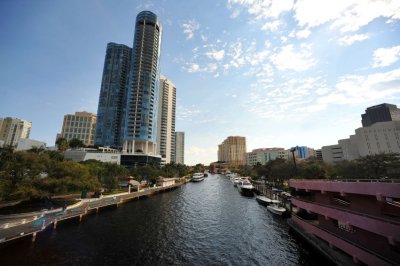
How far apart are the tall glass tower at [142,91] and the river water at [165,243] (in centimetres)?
9847

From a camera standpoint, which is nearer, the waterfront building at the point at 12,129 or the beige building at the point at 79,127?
the beige building at the point at 79,127

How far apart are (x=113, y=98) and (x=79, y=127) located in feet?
148

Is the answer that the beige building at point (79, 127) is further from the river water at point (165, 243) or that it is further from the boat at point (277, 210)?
the boat at point (277, 210)

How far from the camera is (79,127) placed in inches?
6949

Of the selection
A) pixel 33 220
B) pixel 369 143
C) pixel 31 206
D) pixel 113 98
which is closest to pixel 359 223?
pixel 33 220

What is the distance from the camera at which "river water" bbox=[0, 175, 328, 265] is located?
21.4 m

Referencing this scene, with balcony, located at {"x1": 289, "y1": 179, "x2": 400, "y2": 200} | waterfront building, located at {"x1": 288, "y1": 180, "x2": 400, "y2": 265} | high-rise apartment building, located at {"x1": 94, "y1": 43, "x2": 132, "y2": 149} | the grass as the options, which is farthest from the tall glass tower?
balcony, located at {"x1": 289, "y1": 179, "x2": 400, "y2": 200}

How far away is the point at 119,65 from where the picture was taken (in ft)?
563

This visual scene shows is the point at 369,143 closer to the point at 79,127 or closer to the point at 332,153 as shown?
the point at 332,153

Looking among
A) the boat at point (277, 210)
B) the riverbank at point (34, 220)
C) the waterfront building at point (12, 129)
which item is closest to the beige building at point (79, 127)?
the waterfront building at point (12, 129)

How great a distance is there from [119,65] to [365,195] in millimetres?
189957

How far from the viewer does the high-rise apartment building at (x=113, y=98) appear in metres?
161

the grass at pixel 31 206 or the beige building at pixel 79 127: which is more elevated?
the beige building at pixel 79 127

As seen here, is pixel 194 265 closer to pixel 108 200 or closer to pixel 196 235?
pixel 196 235
